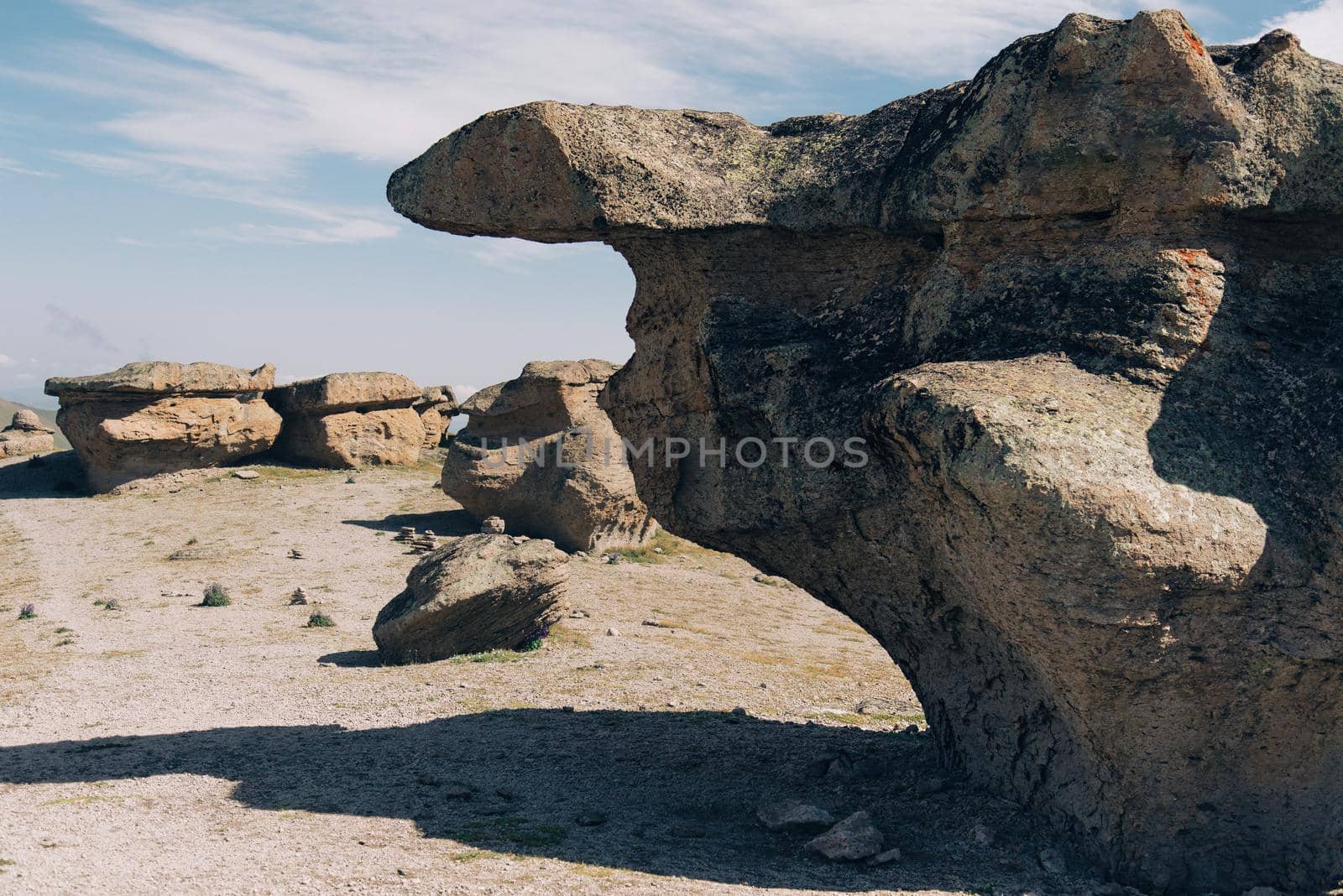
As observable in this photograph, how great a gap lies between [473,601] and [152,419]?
683 inches

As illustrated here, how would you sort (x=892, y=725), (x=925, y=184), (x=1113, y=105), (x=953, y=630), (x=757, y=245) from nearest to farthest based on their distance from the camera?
(x=1113, y=105), (x=925, y=184), (x=953, y=630), (x=757, y=245), (x=892, y=725)

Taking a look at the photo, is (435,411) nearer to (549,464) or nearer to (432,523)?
(432,523)

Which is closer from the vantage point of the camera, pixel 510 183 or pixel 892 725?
pixel 510 183

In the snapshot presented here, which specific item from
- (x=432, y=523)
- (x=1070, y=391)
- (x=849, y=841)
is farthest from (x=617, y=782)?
(x=432, y=523)

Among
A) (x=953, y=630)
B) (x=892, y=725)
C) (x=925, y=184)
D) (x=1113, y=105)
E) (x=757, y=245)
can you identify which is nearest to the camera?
(x=1113, y=105)

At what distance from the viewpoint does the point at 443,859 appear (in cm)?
726

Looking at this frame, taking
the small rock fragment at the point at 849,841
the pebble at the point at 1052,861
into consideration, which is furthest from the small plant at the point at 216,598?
the pebble at the point at 1052,861

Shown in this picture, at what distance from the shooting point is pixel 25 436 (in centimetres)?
3450

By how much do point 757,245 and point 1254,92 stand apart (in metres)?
3.48

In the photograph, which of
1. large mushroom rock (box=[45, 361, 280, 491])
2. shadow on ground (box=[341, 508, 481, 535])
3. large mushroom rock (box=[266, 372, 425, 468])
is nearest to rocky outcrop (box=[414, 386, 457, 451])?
large mushroom rock (box=[266, 372, 425, 468])

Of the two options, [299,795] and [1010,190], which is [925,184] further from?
[299,795]

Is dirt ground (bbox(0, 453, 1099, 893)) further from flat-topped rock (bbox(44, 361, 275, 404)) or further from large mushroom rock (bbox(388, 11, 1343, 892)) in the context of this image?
flat-topped rock (bbox(44, 361, 275, 404))

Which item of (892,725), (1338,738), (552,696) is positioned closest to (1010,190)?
(1338,738)

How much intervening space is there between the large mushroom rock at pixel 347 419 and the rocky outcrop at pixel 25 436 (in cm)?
882
